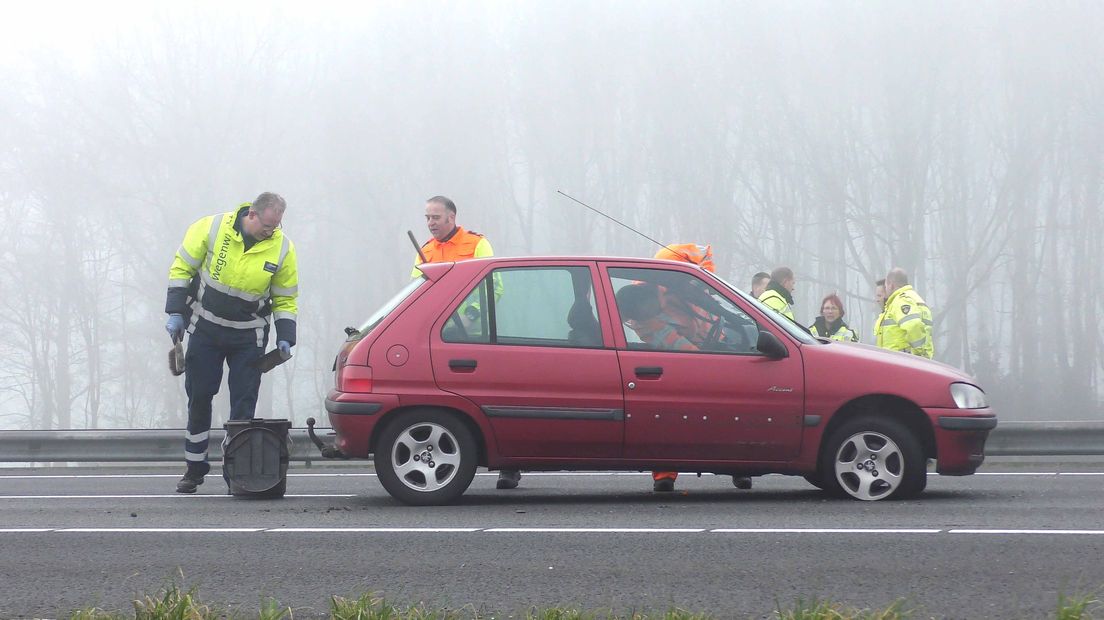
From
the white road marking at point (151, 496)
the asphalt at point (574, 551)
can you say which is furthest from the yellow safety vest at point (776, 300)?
the white road marking at point (151, 496)

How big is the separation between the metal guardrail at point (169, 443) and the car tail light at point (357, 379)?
443 cm

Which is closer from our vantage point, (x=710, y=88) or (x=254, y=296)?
(x=254, y=296)

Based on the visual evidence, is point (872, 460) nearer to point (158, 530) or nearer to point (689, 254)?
point (689, 254)

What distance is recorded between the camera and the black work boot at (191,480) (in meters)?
9.15

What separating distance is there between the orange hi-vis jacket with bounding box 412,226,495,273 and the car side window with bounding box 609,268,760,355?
1924 millimetres

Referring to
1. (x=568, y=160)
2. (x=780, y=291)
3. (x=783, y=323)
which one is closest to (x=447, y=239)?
(x=783, y=323)

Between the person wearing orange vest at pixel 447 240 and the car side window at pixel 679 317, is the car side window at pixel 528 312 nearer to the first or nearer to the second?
the car side window at pixel 679 317

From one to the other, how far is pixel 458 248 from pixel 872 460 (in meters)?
3.56

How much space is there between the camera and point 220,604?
15.7ft

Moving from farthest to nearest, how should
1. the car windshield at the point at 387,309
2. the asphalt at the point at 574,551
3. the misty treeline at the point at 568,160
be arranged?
the misty treeline at the point at 568,160
the car windshield at the point at 387,309
the asphalt at the point at 574,551

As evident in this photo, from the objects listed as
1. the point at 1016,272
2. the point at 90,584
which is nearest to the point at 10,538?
Answer: the point at 90,584

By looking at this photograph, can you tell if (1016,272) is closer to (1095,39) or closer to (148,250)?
(1095,39)

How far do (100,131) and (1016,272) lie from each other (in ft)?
90.4

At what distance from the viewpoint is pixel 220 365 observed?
8953mm
